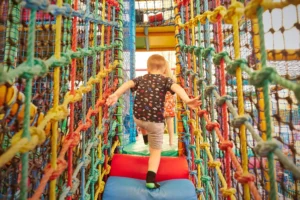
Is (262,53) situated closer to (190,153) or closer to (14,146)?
(14,146)

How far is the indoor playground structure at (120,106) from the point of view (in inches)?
20.6

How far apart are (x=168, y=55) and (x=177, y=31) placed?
301 cm

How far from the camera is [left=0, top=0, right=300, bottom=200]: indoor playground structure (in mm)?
522

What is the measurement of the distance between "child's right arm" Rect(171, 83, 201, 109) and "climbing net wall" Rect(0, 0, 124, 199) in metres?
0.38

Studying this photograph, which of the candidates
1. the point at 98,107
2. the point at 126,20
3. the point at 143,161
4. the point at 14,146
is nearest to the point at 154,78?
the point at 98,107

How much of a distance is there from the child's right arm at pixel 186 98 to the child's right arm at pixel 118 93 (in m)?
0.23

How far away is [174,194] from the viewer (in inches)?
42.1

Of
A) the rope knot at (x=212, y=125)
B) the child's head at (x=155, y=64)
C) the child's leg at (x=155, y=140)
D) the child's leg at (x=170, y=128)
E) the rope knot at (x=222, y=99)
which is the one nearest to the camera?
the rope knot at (x=222, y=99)

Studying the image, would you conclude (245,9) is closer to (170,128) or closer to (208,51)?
(208,51)

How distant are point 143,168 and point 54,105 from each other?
0.73m

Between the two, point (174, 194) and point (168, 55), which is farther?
point (168, 55)

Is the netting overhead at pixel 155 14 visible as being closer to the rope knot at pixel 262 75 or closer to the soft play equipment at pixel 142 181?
the soft play equipment at pixel 142 181

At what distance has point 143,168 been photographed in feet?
4.13

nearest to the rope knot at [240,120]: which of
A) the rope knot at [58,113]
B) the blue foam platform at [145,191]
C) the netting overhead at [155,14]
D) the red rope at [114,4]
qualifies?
the rope knot at [58,113]
